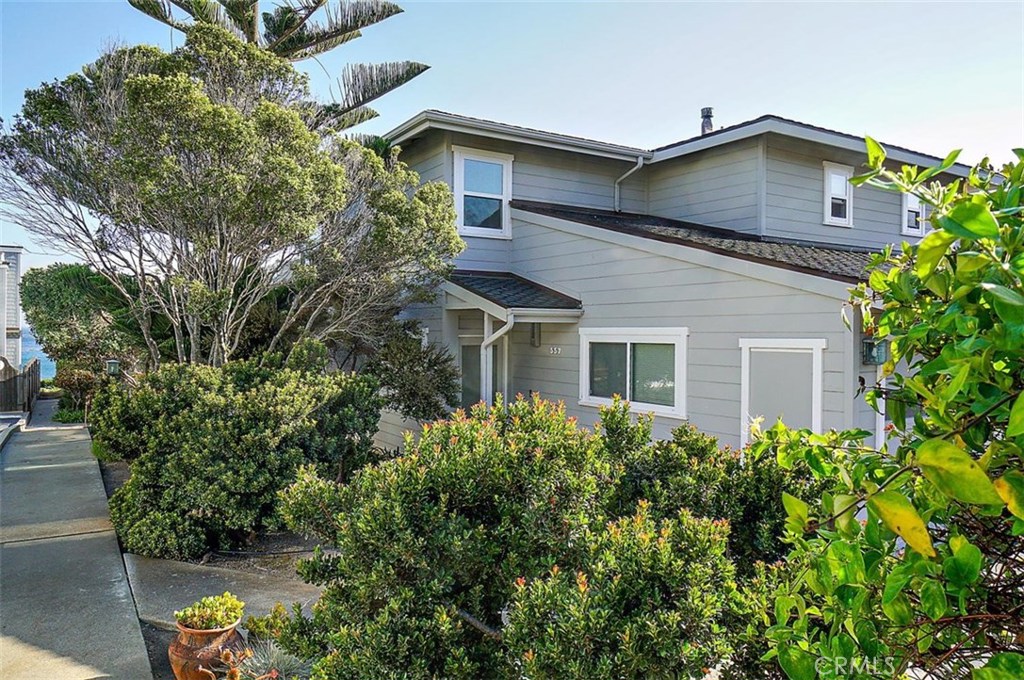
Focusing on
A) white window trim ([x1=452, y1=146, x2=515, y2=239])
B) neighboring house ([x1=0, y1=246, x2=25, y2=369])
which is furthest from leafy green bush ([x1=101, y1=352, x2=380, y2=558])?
neighboring house ([x1=0, y1=246, x2=25, y2=369])

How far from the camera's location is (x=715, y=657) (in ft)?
7.54

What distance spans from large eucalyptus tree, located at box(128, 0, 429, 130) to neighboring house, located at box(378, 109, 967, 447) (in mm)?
1607

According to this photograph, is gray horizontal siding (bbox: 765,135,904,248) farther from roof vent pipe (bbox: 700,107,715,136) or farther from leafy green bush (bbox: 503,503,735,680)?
leafy green bush (bbox: 503,503,735,680)

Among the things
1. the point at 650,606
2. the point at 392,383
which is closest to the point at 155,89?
the point at 392,383

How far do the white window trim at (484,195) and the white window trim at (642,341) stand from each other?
288cm

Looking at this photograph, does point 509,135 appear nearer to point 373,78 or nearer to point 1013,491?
point 373,78

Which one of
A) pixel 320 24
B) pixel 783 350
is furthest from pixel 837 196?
pixel 320 24

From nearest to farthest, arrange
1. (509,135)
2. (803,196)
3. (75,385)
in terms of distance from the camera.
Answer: (509,135) < (803,196) < (75,385)

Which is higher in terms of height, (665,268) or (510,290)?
(665,268)

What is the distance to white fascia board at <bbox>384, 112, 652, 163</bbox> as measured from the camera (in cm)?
1016

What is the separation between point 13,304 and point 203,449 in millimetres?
21093

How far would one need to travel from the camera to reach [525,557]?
2.96 meters

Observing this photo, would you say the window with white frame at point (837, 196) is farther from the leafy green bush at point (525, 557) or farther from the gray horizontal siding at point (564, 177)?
the leafy green bush at point (525, 557)

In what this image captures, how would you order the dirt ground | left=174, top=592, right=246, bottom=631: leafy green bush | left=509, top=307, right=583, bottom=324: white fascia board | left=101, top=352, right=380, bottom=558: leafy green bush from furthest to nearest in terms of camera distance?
left=509, top=307, right=583, bottom=324: white fascia board, left=101, top=352, right=380, bottom=558: leafy green bush, the dirt ground, left=174, top=592, right=246, bottom=631: leafy green bush
